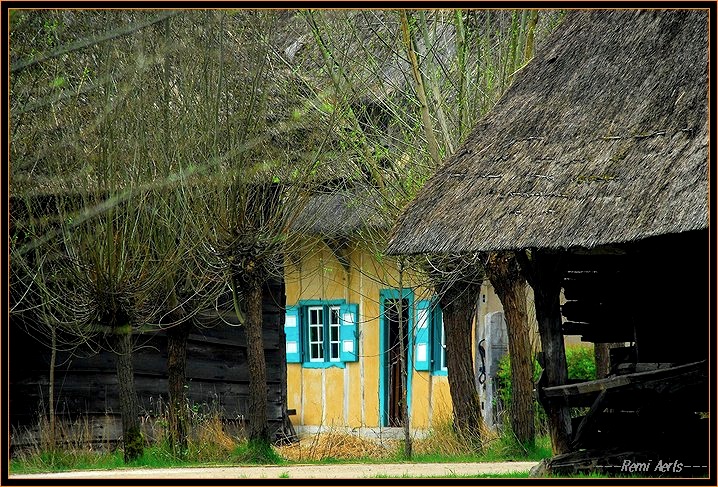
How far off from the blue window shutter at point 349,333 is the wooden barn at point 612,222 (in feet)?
26.9

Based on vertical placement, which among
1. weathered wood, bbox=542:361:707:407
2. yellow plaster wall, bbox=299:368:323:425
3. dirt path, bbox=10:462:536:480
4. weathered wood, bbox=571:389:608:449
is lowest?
dirt path, bbox=10:462:536:480

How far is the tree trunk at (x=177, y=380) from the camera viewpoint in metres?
14.4

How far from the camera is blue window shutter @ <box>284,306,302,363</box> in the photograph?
21.0m

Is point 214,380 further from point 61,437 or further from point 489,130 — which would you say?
point 489,130

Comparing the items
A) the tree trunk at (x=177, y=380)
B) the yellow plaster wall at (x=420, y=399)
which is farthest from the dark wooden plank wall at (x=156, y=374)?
the yellow plaster wall at (x=420, y=399)

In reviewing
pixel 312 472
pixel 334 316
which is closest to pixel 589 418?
pixel 312 472

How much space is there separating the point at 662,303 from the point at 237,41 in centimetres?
528

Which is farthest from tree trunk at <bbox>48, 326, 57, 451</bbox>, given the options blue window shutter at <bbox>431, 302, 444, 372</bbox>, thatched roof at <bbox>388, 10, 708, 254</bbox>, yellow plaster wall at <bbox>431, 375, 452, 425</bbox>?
blue window shutter at <bbox>431, 302, 444, 372</bbox>

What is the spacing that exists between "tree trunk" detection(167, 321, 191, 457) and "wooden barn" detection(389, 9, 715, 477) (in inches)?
156

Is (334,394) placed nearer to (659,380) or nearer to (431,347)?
(431,347)

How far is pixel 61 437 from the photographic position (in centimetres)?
1548

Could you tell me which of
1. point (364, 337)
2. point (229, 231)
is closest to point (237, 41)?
point (229, 231)

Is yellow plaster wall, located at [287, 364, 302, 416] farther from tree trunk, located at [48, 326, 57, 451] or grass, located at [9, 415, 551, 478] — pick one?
tree trunk, located at [48, 326, 57, 451]

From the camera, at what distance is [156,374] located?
16594 mm
